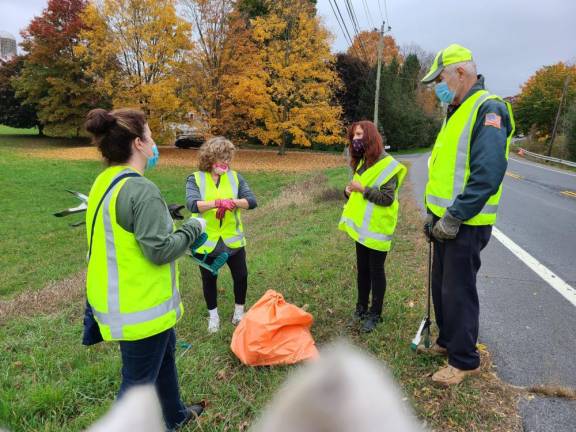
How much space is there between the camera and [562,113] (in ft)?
137

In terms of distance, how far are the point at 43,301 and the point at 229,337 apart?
358 centimetres

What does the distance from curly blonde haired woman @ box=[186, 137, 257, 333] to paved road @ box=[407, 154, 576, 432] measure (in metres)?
2.58

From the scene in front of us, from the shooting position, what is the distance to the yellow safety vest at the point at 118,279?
7.20ft

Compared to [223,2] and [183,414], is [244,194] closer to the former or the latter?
[183,414]

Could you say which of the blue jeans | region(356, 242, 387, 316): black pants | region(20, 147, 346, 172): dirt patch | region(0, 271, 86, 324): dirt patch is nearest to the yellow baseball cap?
region(356, 242, 387, 316): black pants

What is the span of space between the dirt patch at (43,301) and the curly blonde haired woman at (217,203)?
2.88 m

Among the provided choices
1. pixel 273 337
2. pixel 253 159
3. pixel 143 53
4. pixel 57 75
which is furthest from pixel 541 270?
pixel 57 75

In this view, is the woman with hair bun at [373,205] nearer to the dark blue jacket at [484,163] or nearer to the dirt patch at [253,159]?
the dark blue jacket at [484,163]

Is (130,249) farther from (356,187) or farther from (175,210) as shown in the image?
(356,187)

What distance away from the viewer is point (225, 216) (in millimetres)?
4102

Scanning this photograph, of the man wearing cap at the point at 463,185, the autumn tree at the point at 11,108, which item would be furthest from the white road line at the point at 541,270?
the autumn tree at the point at 11,108

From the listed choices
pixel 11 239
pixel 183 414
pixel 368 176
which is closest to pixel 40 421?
pixel 183 414

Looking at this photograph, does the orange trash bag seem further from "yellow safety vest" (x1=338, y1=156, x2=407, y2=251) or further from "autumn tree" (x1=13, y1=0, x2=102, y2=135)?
"autumn tree" (x1=13, y1=0, x2=102, y2=135)

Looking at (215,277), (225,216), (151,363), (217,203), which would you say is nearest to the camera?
(151,363)
